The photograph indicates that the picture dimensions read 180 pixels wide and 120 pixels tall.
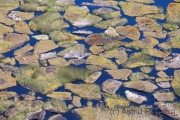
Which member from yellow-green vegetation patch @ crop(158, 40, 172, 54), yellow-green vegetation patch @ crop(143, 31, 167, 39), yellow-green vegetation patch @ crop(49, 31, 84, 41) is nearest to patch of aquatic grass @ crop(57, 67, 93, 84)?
yellow-green vegetation patch @ crop(49, 31, 84, 41)

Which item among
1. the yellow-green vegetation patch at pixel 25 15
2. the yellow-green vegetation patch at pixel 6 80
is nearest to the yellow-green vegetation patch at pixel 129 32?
the yellow-green vegetation patch at pixel 25 15

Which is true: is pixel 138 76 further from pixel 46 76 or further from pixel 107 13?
pixel 107 13

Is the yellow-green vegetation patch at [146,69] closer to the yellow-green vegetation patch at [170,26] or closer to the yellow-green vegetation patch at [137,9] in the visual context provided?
the yellow-green vegetation patch at [170,26]

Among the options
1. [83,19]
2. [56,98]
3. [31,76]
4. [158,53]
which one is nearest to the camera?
[56,98]

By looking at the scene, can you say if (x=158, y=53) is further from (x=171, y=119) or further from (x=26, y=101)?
(x=26, y=101)

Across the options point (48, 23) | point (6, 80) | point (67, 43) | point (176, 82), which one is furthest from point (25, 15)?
point (176, 82)

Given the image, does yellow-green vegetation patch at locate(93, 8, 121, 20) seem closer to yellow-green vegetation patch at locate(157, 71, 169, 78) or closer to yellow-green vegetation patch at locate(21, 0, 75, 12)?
yellow-green vegetation patch at locate(21, 0, 75, 12)

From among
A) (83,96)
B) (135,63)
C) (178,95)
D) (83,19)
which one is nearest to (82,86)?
(83,96)
